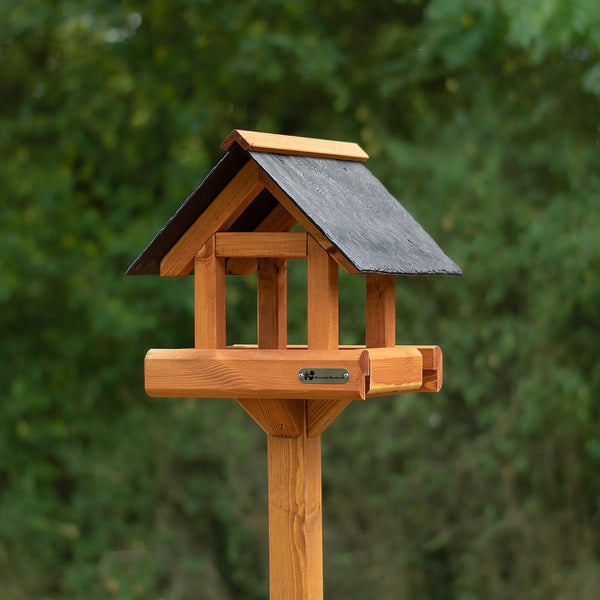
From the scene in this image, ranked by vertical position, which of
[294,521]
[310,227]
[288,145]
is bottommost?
[294,521]

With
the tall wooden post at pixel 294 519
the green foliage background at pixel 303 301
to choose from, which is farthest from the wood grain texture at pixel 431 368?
the green foliage background at pixel 303 301

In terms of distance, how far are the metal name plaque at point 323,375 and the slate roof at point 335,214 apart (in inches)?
10.4

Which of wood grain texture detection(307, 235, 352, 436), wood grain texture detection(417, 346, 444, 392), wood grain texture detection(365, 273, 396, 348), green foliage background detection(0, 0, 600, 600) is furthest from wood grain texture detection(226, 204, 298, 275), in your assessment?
green foliage background detection(0, 0, 600, 600)

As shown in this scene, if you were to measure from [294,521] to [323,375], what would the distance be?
0.49 m

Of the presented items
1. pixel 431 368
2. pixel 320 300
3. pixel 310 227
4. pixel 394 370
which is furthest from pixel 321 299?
pixel 431 368

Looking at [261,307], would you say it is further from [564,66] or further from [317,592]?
[564,66]

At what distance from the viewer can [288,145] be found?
9.62ft

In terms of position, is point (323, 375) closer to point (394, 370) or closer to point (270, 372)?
point (270, 372)

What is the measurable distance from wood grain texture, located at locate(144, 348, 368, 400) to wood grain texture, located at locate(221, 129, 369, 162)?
20.3 inches

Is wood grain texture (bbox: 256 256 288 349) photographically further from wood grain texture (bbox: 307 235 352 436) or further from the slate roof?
wood grain texture (bbox: 307 235 352 436)

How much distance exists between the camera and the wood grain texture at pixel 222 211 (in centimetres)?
287

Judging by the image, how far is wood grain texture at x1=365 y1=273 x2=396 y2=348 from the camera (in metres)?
3.14

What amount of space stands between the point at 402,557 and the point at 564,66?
109 inches

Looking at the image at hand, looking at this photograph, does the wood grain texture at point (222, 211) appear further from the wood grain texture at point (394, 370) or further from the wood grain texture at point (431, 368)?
the wood grain texture at point (431, 368)
